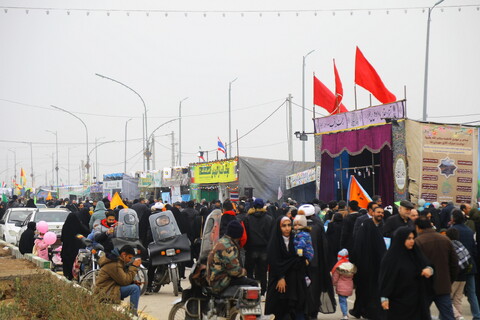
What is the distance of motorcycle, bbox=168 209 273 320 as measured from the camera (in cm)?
791

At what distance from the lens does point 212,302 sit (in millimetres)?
8258

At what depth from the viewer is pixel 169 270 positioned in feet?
43.0

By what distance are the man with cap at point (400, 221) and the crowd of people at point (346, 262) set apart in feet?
0.05

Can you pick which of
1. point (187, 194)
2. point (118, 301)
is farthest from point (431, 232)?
point (187, 194)

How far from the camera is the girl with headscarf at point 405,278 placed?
24.8ft

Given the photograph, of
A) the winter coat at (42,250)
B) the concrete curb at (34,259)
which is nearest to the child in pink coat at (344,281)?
the concrete curb at (34,259)

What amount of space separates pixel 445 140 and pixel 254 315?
1503 centimetres

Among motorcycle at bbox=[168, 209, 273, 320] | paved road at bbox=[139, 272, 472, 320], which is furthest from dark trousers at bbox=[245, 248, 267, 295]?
motorcycle at bbox=[168, 209, 273, 320]

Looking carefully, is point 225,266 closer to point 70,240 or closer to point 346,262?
point 346,262

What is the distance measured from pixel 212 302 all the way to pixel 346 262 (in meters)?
2.89

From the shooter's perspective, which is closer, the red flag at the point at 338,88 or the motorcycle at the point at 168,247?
the motorcycle at the point at 168,247

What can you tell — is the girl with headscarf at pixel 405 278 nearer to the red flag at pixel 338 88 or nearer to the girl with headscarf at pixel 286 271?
the girl with headscarf at pixel 286 271

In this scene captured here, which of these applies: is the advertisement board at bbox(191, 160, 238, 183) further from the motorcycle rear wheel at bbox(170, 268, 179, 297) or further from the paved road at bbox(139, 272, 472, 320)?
the motorcycle rear wheel at bbox(170, 268, 179, 297)

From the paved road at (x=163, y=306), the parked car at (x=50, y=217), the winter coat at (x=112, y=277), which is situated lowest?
the paved road at (x=163, y=306)
